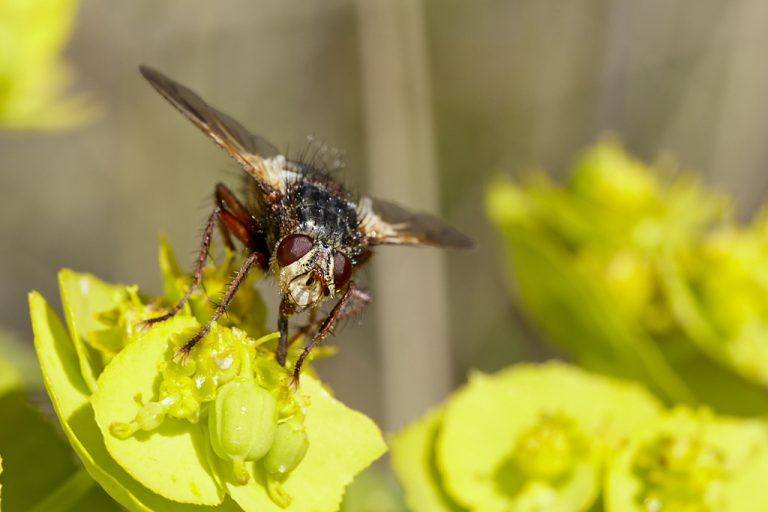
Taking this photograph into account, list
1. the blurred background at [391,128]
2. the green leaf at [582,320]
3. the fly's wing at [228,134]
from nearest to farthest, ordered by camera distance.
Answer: the fly's wing at [228,134] → the green leaf at [582,320] → the blurred background at [391,128]

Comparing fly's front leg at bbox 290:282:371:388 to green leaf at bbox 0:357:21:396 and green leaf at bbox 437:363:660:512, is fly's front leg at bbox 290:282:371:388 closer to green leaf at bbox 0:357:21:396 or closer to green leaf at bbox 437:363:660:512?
green leaf at bbox 437:363:660:512

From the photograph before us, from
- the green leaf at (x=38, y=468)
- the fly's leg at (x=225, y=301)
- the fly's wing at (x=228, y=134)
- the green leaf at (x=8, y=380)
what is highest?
the fly's wing at (x=228, y=134)

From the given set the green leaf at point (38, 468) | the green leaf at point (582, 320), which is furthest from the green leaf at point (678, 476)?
the green leaf at point (38, 468)

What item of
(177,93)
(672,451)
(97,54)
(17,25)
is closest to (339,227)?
(177,93)

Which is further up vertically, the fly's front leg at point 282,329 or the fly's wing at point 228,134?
the fly's wing at point 228,134

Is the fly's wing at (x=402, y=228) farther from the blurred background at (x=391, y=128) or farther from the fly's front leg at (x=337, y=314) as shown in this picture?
the blurred background at (x=391, y=128)

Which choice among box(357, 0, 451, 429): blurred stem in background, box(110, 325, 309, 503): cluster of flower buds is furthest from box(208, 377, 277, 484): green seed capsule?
box(357, 0, 451, 429): blurred stem in background

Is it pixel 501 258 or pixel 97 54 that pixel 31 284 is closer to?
pixel 97 54
